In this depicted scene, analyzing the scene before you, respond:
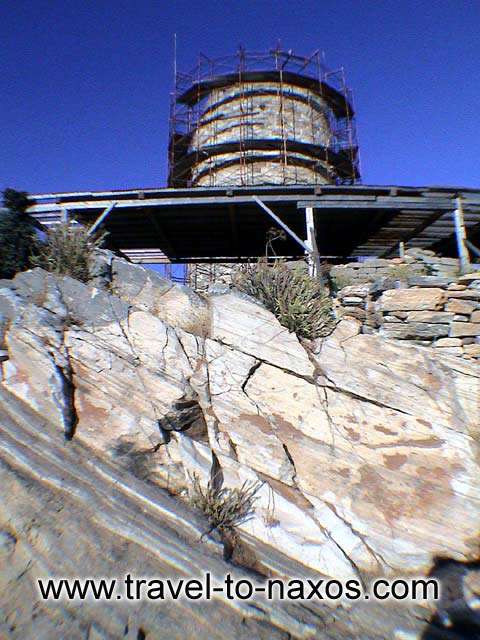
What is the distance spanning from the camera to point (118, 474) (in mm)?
3797

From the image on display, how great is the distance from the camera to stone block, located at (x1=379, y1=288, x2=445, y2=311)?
6.49 meters

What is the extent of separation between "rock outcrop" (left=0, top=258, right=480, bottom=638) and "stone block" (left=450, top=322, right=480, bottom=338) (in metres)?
1.05

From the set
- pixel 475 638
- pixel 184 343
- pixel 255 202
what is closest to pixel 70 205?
pixel 255 202

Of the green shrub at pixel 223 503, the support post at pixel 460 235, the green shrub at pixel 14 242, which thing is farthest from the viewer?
the support post at pixel 460 235

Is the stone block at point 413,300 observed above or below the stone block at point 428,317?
above

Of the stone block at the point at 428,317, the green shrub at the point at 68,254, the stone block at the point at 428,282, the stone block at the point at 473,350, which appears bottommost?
the stone block at the point at 473,350

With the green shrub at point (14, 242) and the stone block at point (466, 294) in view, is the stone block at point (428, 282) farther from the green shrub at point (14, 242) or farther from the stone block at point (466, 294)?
the green shrub at point (14, 242)

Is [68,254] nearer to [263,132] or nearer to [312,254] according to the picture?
[312,254]

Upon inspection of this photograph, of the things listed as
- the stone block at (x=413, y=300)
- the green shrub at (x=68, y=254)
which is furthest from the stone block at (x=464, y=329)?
the green shrub at (x=68, y=254)

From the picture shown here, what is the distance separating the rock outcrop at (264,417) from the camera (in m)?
3.83

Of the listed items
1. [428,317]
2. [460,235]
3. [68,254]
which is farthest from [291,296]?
[460,235]

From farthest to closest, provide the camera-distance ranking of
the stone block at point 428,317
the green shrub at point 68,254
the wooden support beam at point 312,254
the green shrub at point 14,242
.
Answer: the wooden support beam at point 312,254 < the green shrub at point 14,242 < the stone block at point 428,317 < the green shrub at point 68,254

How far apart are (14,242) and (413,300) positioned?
24.0 ft

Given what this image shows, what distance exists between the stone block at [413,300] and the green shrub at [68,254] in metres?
5.02
